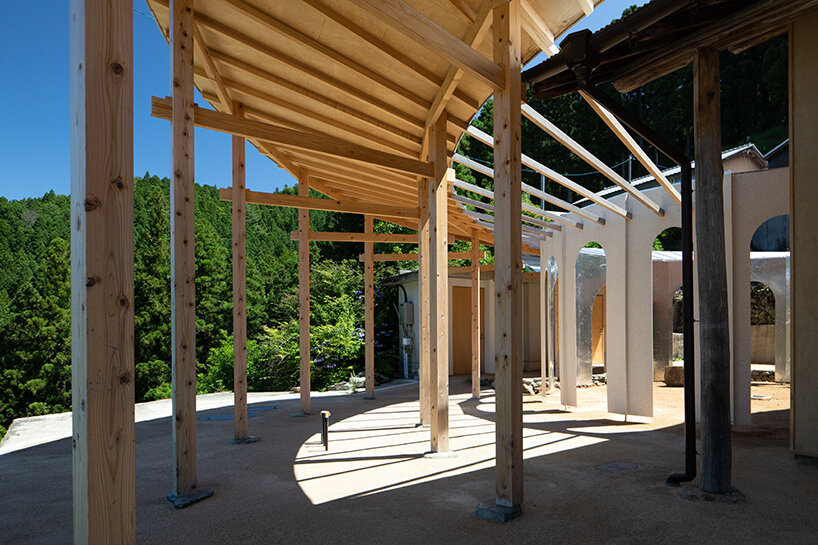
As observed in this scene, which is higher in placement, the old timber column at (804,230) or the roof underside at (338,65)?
the roof underside at (338,65)

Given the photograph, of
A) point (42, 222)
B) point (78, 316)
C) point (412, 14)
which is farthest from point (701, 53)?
point (42, 222)

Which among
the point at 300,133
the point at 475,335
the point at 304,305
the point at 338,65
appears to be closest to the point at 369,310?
the point at 304,305

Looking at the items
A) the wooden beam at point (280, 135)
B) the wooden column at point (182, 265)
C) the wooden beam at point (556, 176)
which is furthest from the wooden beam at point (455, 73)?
the wooden column at point (182, 265)

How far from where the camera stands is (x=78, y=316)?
176 cm

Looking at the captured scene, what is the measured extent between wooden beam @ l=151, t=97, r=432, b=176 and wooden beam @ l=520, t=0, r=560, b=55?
69.1 inches

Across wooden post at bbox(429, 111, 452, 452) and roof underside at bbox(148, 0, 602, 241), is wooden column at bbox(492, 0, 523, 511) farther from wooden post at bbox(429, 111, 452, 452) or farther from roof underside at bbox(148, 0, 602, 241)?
wooden post at bbox(429, 111, 452, 452)

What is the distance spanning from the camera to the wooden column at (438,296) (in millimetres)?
5594

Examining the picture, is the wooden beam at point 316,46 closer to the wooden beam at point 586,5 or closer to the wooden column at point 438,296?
the wooden column at point 438,296

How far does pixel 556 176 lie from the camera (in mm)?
6629

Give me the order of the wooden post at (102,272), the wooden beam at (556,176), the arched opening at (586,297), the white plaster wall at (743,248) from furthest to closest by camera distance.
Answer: the arched opening at (586,297) < the white plaster wall at (743,248) < the wooden beam at (556,176) < the wooden post at (102,272)

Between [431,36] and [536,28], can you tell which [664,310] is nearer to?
[536,28]

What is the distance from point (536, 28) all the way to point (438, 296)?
2.57 meters

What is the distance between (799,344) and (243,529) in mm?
5232

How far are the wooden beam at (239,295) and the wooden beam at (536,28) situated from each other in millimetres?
3719
